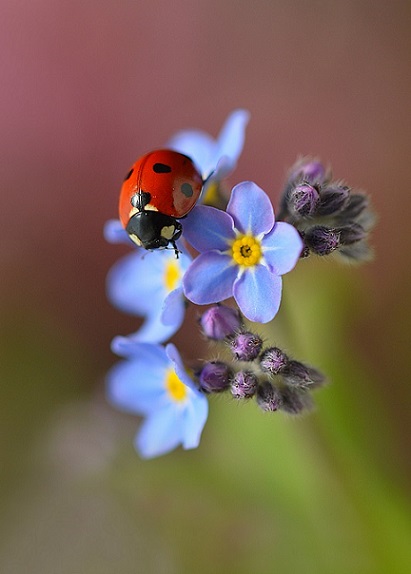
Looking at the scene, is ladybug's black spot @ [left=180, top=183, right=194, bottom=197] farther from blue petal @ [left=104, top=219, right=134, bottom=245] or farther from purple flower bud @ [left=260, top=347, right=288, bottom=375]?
purple flower bud @ [left=260, top=347, right=288, bottom=375]

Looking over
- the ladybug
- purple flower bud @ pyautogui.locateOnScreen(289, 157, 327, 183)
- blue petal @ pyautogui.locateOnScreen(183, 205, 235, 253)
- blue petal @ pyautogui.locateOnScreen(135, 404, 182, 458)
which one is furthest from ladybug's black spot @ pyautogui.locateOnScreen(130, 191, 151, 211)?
blue petal @ pyautogui.locateOnScreen(135, 404, 182, 458)

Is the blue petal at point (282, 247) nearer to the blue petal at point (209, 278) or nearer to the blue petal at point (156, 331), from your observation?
the blue petal at point (209, 278)

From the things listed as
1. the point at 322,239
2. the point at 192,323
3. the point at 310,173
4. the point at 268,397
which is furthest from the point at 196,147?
the point at 192,323

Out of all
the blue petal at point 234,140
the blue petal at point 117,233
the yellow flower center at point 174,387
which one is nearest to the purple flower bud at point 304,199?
the blue petal at point 234,140

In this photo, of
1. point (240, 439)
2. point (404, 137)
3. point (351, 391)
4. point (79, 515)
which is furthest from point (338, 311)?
point (79, 515)

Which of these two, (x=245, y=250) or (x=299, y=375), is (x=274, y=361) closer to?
(x=299, y=375)

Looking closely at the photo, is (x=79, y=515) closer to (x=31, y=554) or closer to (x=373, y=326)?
(x=31, y=554)
